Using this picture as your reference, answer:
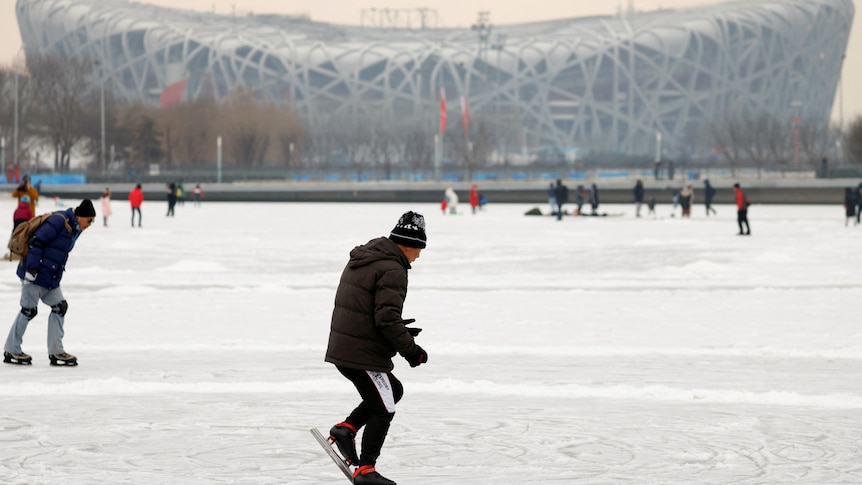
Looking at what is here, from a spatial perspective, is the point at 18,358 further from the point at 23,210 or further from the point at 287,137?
the point at 287,137

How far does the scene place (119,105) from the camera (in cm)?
10750

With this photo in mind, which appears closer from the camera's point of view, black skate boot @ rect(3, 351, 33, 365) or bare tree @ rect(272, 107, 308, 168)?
black skate boot @ rect(3, 351, 33, 365)

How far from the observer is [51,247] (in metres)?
9.98

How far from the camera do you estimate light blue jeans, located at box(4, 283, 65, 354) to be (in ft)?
33.2

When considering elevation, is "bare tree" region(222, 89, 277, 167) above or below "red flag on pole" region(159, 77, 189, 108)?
below

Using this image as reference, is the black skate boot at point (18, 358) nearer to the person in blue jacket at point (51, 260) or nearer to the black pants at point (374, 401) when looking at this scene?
the person in blue jacket at point (51, 260)

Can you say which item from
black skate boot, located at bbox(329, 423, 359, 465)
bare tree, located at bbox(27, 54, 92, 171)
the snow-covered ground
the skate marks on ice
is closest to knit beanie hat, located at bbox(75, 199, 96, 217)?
the snow-covered ground

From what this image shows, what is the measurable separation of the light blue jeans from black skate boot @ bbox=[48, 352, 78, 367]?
1.4 inches

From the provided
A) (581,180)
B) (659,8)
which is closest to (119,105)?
(581,180)

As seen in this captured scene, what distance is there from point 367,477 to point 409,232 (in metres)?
1.14

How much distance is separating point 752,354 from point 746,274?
29.9 feet

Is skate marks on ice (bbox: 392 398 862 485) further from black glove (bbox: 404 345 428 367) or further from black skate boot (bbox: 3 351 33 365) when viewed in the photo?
black skate boot (bbox: 3 351 33 365)

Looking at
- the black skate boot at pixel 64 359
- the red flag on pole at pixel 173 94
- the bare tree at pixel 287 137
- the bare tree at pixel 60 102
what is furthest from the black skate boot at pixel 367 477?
the red flag on pole at pixel 173 94

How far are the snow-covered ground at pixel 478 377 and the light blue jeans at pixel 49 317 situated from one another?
219mm
